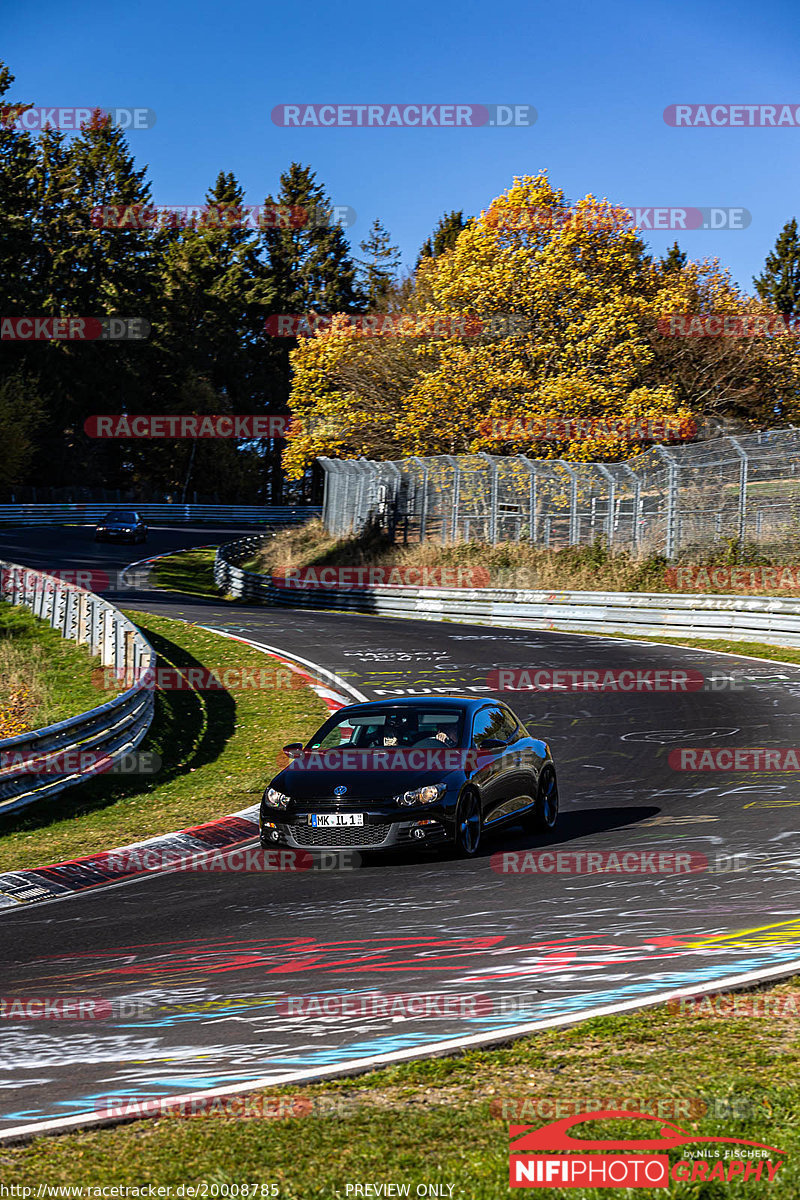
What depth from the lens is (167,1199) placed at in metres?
4.16

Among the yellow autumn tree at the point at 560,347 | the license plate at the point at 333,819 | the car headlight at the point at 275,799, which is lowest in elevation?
the license plate at the point at 333,819

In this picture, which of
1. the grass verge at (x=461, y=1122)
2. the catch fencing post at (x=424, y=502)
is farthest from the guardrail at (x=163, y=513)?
the grass verge at (x=461, y=1122)

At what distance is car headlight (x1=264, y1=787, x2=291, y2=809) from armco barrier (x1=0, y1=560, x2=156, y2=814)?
13.0 feet

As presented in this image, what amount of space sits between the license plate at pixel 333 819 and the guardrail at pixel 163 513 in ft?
196

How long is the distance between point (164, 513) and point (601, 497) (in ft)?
160

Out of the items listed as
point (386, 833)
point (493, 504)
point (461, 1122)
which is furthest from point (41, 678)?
point (461, 1122)

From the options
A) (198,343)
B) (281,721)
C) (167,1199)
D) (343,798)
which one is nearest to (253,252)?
(198,343)

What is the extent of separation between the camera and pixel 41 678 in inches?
974

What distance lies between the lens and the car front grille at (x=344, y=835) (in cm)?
1080

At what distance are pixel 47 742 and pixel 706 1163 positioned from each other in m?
11.7

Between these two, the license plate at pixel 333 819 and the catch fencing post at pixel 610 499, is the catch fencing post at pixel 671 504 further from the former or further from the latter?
the license plate at pixel 333 819

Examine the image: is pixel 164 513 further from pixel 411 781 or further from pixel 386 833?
pixel 386 833

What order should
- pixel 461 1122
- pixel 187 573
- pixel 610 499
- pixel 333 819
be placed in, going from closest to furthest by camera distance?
pixel 461 1122 → pixel 333 819 → pixel 610 499 → pixel 187 573

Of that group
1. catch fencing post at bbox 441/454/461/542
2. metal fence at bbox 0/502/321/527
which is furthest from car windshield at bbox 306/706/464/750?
metal fence at bbox 0/502/321/527
